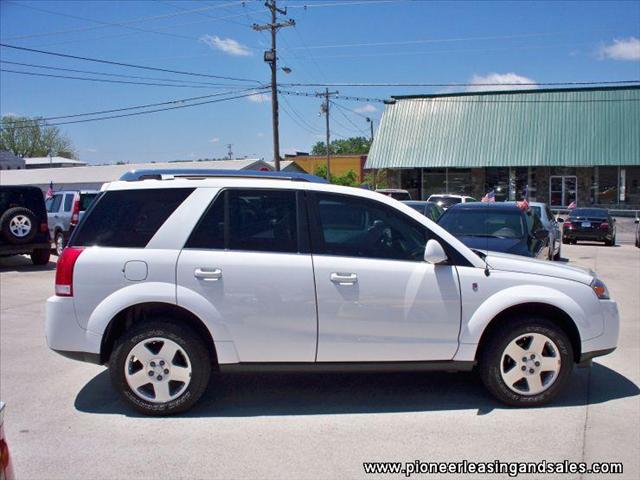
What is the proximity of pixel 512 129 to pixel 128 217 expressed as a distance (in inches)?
1437

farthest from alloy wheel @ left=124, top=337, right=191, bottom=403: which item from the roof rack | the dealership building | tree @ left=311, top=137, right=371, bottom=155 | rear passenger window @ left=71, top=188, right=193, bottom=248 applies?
tree @ left=311, top=137, right=371, bottom=155

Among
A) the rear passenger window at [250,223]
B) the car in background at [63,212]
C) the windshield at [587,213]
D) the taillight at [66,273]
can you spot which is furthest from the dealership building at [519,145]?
the taillight at [66,273]

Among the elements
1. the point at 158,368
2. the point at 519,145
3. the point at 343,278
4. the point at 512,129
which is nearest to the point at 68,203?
the point at 158,368

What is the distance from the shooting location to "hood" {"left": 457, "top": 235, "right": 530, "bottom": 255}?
8.86 meters

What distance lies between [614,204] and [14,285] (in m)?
34.7

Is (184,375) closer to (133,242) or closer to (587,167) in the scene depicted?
(133,242)

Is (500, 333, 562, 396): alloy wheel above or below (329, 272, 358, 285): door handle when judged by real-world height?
below

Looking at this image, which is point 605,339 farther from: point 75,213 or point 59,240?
point 59,240

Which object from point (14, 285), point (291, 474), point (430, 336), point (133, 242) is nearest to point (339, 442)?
point (291, 474)

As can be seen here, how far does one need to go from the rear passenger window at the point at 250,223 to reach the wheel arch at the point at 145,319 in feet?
1.73

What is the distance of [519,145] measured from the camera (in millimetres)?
37562

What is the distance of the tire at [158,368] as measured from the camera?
4.71m

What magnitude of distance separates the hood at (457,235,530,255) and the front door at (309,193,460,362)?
418 cm

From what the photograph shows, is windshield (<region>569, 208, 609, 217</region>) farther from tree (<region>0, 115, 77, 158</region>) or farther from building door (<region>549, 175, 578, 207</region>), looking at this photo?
tree (<region>0, 115, 77, 158</region>)
